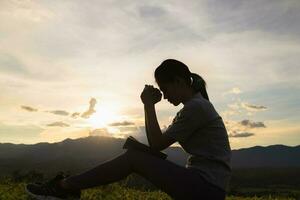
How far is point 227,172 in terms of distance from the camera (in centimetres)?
680

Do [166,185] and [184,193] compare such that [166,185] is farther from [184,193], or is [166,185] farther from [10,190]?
[10,190]

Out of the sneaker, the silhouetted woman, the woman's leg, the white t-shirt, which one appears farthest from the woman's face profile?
the sneaker

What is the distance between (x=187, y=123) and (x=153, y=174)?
0.95m

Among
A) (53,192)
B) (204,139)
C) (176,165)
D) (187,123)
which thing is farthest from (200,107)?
(53,192)

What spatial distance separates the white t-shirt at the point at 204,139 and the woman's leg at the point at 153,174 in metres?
0.22

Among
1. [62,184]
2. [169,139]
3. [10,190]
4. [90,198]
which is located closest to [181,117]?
[169,139]

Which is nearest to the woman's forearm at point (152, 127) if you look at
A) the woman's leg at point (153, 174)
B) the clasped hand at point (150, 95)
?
the clasped hand at point (150, 95)

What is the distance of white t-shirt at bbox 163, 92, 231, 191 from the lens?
6.68 metres

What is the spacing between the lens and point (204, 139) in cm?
683

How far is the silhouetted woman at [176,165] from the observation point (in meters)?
6.57

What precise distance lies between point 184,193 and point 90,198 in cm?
522

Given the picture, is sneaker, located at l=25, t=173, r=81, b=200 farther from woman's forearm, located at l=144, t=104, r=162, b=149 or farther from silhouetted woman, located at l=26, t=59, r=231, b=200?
woman's forearm, located at l=144, t=104, r=162, b=149

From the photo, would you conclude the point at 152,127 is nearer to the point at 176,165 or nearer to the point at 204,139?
the point at 176,165

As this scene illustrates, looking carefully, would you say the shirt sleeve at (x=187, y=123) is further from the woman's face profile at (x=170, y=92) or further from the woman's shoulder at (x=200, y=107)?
the woman's face profile at (x=170, y=92)
